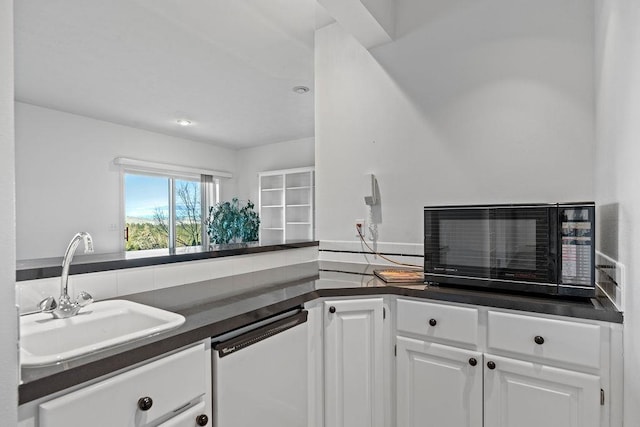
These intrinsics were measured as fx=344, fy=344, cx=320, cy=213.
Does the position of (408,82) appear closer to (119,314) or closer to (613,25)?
(613,25)

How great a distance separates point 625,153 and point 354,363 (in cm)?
127

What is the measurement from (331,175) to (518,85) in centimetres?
123

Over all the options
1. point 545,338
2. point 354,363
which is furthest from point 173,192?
point 545,338

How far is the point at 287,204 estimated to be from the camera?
5.97m

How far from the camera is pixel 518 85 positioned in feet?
5.91

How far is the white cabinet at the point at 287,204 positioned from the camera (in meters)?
5.75

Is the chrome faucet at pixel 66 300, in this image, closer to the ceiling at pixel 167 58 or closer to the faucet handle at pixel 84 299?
the faucet handle at pixel 84 299

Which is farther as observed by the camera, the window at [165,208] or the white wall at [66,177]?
the window at [165,208]

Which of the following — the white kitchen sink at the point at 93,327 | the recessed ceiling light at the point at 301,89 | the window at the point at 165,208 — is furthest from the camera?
the window at the point at 165,208

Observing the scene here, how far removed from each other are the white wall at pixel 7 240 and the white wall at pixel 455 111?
6.14 ft

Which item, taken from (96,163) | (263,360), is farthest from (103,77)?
(263,360)

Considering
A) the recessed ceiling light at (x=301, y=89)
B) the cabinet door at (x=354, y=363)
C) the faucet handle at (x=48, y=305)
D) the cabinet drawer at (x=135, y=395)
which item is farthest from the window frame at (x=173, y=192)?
the cabinet drawer at (x=135, y=395)

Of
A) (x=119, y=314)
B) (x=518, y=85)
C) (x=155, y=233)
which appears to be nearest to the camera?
(x=119, y=314)

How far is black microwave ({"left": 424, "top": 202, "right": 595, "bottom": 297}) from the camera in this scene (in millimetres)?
1304
